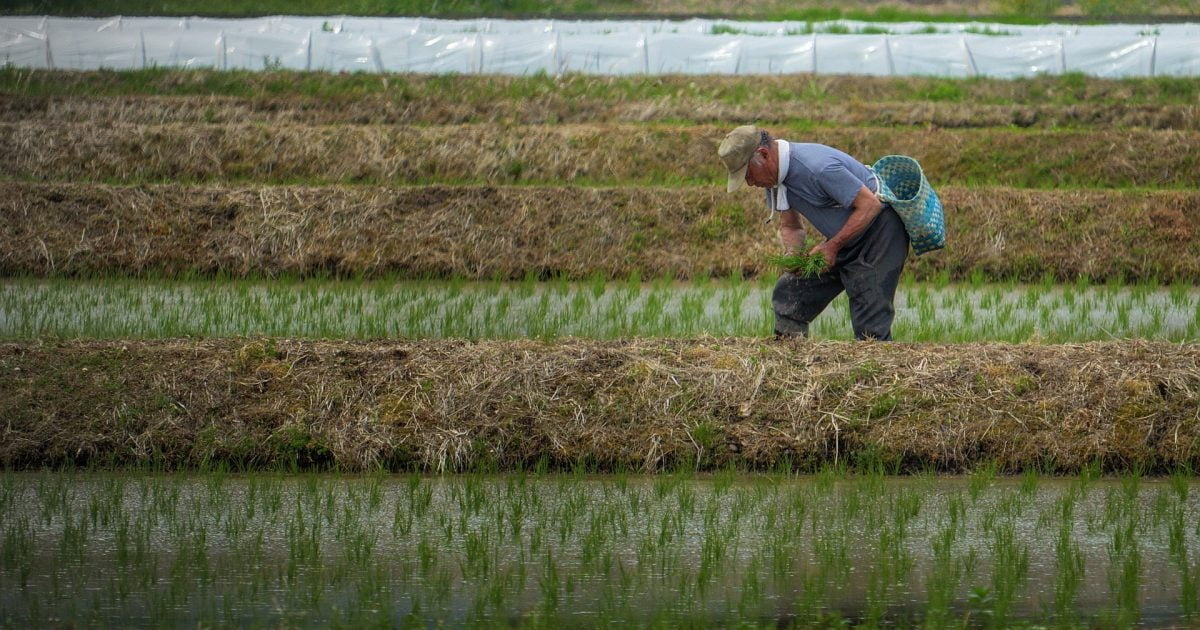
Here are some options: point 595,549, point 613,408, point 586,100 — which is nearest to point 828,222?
point 613,408

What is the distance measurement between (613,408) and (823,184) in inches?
50.7

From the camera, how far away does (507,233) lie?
10.6 meters

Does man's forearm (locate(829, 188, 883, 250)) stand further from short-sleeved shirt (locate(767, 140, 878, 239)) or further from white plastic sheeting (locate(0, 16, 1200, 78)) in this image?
white plastic sheeting (locate(0, 16, 1200, 78))

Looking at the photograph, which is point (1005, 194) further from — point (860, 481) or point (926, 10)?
point (926, 10)

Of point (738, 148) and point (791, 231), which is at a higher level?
point (738, 148)

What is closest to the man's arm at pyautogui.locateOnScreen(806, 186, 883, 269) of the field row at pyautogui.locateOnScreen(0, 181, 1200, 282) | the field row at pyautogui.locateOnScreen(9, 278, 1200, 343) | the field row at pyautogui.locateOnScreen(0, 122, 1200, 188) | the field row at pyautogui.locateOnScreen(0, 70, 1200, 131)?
the field row at pyautogui.locateOnScreen(9, 278, 1200, 343)

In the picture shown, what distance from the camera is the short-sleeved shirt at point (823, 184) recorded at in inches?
236

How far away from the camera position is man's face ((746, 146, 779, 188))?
5.99m

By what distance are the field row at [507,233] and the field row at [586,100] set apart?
2.81 metres

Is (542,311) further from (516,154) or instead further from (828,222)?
(516,154)

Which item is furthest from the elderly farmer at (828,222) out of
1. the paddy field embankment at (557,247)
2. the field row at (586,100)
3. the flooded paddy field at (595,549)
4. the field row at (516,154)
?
the field row at (586,100)

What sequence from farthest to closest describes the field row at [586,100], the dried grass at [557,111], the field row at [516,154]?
1. the field row at [586,100]
2. the dried grass at [557,111]
3. the field row at [516,154]

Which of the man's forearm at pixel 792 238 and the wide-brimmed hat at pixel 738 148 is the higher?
the wide-brimmed hat at pixel 738 148

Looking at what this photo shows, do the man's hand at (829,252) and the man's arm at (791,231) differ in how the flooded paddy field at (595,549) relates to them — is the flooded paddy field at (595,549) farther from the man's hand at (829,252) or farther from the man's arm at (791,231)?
the man's arm at (791,231)
